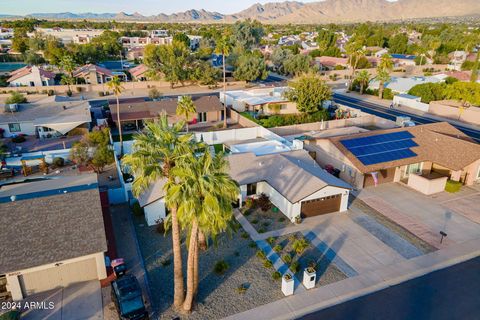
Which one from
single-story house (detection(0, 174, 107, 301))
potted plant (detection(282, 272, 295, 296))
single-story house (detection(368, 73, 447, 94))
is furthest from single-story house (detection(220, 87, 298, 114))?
potted plant (detection(282, 272, 295, 296))

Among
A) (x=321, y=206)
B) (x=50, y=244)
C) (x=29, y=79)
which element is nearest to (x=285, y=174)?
(x=321, y=206)

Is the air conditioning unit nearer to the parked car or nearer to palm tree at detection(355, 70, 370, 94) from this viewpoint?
the parked car

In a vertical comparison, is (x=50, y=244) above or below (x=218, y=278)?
above

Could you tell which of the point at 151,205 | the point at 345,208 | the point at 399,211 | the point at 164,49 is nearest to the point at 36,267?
the point at 151,205


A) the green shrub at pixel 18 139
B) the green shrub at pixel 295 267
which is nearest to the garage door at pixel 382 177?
the green shrub at pixel 295 267

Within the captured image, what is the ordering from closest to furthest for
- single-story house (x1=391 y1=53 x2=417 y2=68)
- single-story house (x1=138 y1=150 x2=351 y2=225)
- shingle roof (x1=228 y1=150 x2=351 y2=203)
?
single-story house (x1=138 y1=150 x2=351 y2=225) < shingle roof (x1=228 y1=150 x2=351 y2=203) < single-story house (x1=391 y1=53 x2=417 y2=68)

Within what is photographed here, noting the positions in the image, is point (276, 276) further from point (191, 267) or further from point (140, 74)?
point (140, 74)

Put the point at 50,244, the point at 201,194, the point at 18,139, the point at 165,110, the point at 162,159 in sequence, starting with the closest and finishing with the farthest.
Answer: the point at 201,194 → the point at 162,159 → the point at 50,244 → the point at 18,139 → the point at 165,110

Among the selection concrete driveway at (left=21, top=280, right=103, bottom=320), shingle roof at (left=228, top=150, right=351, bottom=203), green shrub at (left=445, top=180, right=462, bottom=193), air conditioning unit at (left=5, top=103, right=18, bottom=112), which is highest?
air conditioning unit at (left=5, top=103, right=18, bottom=112)
